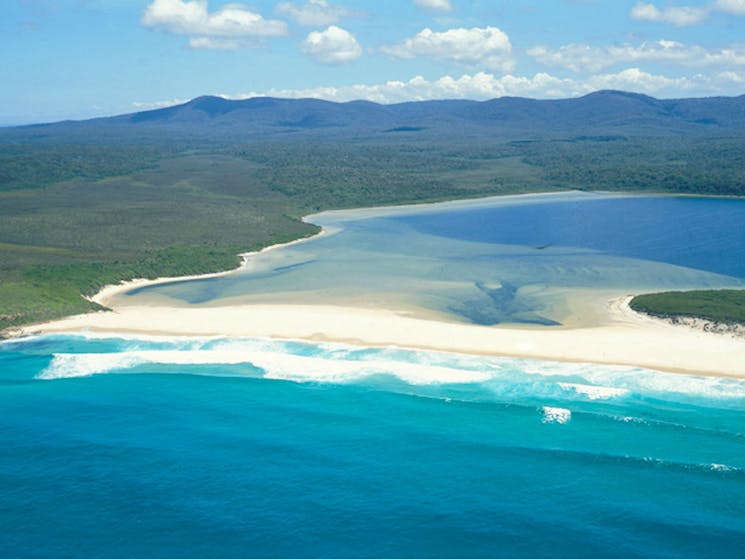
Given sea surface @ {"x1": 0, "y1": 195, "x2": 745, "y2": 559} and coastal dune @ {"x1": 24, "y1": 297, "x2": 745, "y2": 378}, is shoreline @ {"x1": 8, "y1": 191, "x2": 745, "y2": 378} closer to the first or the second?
coastal dune @ {"x1": 24, "y1": 297, "x2": 745, "y2": 378}

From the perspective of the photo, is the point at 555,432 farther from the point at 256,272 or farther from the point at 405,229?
the point at 405,229

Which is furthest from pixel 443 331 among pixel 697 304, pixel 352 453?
pixel 697 304

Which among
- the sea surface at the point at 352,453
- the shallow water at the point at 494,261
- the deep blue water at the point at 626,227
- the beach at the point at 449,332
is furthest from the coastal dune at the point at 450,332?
the deep blue water at the point at 626,227

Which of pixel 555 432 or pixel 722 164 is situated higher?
pixel 722 164

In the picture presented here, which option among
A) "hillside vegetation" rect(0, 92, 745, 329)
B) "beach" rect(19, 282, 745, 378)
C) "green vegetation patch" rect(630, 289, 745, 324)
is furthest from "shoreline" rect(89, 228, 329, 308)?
"green vegetation patch" rect(630, 289, 745, 324)

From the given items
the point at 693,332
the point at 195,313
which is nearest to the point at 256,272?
the point at 195,313

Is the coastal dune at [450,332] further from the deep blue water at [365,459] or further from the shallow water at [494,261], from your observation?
the shallow water at [494,261]
